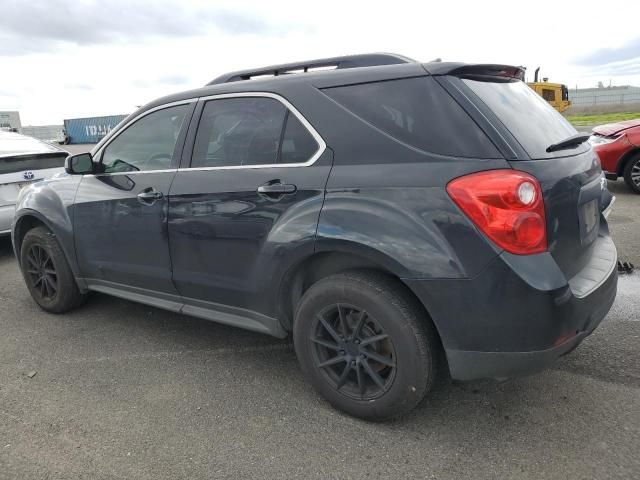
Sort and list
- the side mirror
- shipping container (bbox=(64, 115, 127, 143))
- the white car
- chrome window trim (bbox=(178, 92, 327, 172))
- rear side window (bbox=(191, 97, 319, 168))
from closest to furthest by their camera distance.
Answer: chrome window trim (bbox=(178, 92, 327, 172)) < rear side window (bbox=(191, 97, 319, 168)) < the side mirror < the white car < shipping container (bbox=(64, 115, 127, 143))

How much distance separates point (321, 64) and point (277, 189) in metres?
0.90

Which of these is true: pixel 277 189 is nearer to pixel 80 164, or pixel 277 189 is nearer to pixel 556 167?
pixel 556 167

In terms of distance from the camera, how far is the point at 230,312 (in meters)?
3.10

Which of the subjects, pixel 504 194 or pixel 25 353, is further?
pixel 25 353

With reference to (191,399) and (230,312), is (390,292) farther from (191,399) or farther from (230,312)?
(191,399)

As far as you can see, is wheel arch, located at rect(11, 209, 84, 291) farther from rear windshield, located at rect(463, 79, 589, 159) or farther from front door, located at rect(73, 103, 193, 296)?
rear windshield, located at rect(463, 79, 589, 159)

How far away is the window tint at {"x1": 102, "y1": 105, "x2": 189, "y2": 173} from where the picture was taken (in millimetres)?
3338

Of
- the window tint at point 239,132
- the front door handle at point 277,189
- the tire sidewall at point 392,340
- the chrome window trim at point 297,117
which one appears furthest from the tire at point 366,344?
the window tint at point 239,132

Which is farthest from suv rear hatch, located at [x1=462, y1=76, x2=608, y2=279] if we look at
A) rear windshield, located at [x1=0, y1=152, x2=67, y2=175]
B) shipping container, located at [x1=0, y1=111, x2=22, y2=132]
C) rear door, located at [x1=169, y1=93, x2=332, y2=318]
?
shipping container, located at [x1=0, y1=111, x2=22, y2=132]

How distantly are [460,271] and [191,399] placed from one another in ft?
5.70

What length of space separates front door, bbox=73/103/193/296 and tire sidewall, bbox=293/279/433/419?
3.74 ft

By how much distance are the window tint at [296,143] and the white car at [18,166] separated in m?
4.21

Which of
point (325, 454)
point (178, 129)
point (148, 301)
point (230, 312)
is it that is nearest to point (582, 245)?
point (325, 454)

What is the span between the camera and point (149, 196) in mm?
3268
